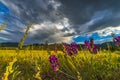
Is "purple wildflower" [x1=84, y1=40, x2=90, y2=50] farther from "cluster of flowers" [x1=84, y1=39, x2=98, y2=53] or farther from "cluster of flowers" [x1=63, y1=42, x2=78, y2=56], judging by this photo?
"cluster of flowers" [x1=63, y1=42, x2=78, y2=56]

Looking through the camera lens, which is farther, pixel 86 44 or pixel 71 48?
pixel 86 44

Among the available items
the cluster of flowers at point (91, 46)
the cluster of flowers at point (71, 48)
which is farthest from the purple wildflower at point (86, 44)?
the cluster of flowers at point (71, 48)

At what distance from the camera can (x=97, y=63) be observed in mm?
5512

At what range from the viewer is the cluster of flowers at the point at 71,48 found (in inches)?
191

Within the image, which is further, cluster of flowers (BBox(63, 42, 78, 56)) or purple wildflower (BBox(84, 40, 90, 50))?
purple wildflower (BBox(84, 40, 90, 50))

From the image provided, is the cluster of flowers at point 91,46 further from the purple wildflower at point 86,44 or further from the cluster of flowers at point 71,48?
the cluster of flowers at point 71,48

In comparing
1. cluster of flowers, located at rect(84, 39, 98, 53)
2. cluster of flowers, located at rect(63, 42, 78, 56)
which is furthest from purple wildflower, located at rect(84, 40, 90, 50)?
cluster of flowers, located at rect(63, 42, 78, 56)

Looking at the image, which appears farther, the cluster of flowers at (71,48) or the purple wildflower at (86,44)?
the purple wildflower at (86,44)

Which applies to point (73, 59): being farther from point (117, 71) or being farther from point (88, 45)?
point (117, 71)

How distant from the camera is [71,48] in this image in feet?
16.2

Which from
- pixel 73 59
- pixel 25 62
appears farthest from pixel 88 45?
pixel 25 62

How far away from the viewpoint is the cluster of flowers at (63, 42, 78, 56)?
4848 mm

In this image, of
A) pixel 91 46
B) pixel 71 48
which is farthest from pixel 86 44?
pixel 71 48

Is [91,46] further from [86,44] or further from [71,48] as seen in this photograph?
[71,48]
